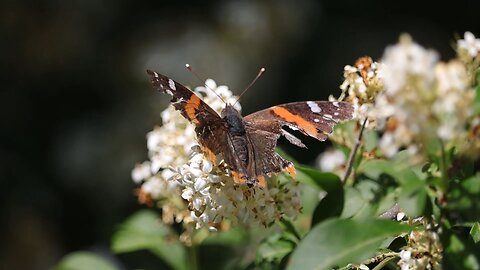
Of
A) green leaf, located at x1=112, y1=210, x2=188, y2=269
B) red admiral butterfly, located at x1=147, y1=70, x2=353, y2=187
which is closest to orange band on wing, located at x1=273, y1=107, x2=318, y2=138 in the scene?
red admiral butterfly, located at x1=147, y1=70, x2=353, y2=187

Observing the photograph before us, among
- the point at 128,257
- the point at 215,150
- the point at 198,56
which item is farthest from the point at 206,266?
the point at 198,56

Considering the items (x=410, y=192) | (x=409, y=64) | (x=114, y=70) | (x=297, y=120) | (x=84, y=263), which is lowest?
(x=84, y=263)

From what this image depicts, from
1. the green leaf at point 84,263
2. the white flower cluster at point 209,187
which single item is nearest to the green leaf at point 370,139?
the white flower cluster at point 209,187

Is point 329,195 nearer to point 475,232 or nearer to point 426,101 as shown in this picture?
point 475,232

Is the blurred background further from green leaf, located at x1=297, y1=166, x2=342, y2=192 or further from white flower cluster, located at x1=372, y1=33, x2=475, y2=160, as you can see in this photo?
white flower cluster, located at x1=372, y1=33, x2=475, y2=160

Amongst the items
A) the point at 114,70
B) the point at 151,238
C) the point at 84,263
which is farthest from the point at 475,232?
the point at 114,70
